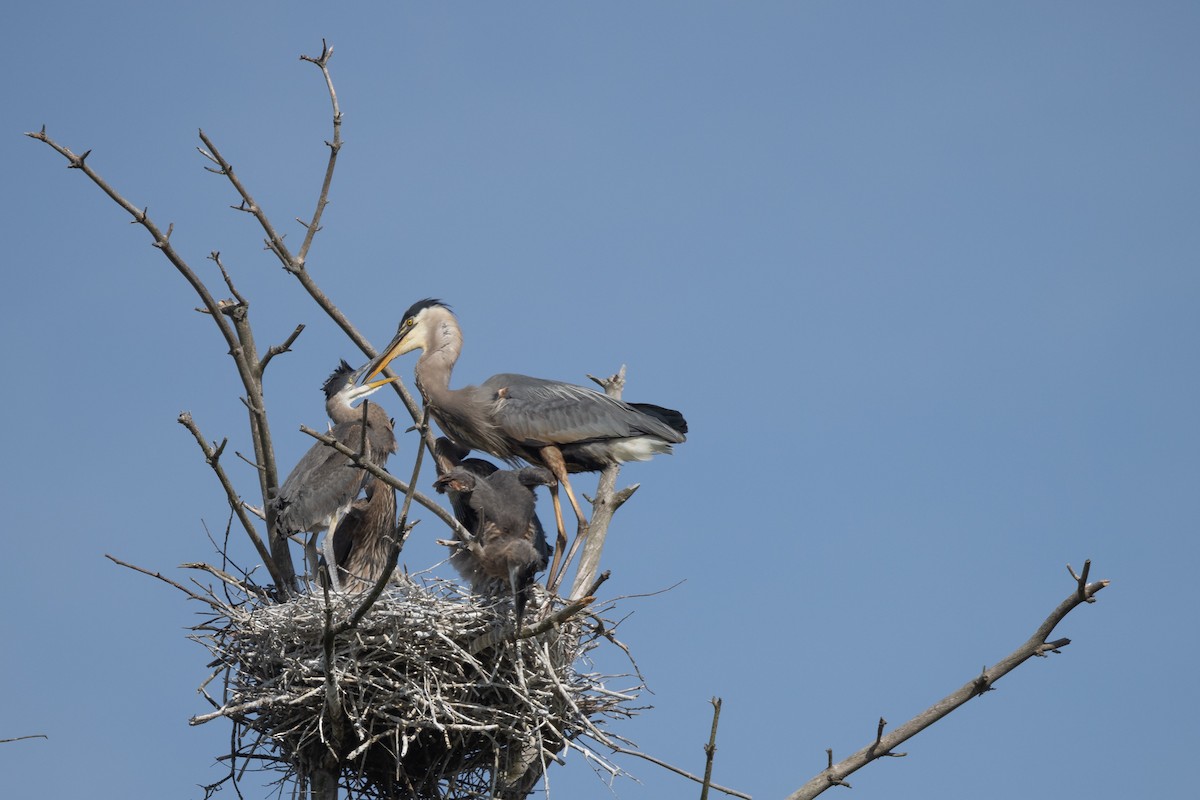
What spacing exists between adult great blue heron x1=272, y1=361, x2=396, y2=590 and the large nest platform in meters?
0.77

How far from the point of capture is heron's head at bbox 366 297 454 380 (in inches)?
367

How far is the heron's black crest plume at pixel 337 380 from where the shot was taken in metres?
9.13

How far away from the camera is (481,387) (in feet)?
30.1

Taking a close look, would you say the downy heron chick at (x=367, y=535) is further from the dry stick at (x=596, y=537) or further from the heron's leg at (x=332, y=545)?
the dry stick at (x=596, y=537)

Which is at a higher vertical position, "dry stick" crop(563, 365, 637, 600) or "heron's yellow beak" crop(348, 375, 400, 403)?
"heron's yellow beak" crop(348, 375, 400, 403)

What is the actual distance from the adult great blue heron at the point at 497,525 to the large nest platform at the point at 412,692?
0.17m

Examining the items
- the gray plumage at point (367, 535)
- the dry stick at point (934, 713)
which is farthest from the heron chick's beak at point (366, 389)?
the dry stick at point (934, 713)

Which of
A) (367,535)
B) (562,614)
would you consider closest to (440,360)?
(367,535)

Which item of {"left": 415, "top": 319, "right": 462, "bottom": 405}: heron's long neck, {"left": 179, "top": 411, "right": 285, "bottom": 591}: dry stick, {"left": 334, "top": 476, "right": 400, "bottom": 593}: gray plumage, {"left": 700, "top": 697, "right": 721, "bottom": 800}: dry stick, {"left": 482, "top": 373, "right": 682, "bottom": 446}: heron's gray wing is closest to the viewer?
{"left": 700, "top": 697, "right": 721, "bottom": 800}: dry stick

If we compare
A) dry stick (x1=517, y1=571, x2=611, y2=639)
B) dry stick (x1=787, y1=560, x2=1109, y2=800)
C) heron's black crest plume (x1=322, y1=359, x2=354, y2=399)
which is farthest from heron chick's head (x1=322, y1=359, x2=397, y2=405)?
dry stick (x1=787, y1=560, x2=1109, y2=800)

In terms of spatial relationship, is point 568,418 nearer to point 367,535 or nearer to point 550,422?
point 550,422

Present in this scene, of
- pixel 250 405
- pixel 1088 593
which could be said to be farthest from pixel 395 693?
pixel 1088 593

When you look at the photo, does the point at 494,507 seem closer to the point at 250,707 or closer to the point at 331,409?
the point at 250,707

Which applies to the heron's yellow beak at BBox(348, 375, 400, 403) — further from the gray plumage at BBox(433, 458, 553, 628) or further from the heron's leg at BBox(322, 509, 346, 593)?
the gray plumage at BBox(433, 458, 553, 628)
